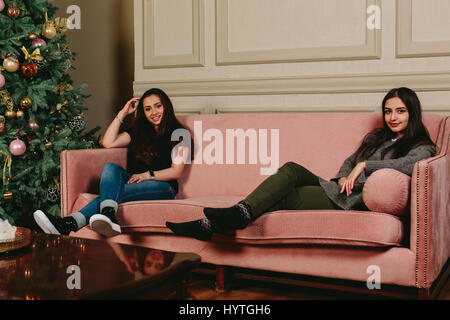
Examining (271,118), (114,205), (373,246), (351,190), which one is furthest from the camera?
(271,118)

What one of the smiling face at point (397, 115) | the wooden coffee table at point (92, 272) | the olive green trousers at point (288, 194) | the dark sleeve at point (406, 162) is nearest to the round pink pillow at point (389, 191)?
the dark sleeve at point (406, 162)

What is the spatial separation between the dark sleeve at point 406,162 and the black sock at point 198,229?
2.38 ft

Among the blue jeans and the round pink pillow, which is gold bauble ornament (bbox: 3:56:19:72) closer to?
the blue jeans

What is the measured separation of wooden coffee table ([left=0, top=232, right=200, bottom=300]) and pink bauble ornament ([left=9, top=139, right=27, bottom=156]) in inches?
51.8

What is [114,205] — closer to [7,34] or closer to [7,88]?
[7,88]

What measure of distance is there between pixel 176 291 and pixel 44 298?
38cm

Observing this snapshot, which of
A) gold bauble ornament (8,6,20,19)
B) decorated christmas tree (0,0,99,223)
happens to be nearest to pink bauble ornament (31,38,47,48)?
decorated christmas tree (0,0,99,223)

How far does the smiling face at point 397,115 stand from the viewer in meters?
2.31

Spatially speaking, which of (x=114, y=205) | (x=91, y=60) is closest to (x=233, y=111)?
(x=114, y=205)

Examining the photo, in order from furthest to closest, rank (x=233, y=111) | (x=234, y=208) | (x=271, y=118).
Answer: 1. (x=233, y=111)
2. (x=271, y=118)
3. (x=234, y=208)

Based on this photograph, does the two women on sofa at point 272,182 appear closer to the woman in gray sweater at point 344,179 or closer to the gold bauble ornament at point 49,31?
the woman in gray sweater at point 344,179

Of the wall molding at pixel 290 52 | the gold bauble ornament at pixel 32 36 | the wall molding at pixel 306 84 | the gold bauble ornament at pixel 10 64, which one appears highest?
the gold bauble ornament at pixel 32 36

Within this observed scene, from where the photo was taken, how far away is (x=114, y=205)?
2361 millimetres

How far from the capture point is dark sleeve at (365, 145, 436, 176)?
2062mm
